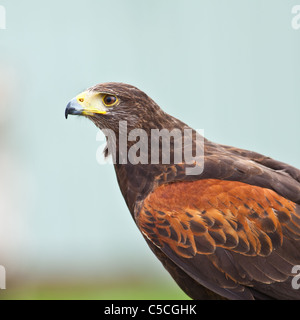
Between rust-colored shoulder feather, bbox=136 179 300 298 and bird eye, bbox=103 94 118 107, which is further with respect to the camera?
bird eye, bbox=103 94 118 107

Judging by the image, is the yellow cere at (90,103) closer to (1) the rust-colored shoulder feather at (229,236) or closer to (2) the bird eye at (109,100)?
(2) the bird eye at (109,100)

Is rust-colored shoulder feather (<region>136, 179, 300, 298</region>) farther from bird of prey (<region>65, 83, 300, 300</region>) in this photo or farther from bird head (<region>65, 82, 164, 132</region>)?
bird head (<region>65, 82, 164, 132</region>)

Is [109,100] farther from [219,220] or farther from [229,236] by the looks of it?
[229,236]

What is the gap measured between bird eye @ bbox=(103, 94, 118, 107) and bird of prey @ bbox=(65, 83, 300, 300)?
43mm

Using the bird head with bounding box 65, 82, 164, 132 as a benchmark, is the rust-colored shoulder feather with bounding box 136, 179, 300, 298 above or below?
below

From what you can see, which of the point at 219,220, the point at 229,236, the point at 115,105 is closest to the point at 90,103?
the point at 115,105

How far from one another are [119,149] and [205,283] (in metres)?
1.11

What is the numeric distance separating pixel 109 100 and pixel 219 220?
114 cm

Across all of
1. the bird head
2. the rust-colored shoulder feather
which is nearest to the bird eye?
the bird head

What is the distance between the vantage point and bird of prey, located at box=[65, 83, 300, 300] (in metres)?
3.85

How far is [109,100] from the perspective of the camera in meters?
4.26

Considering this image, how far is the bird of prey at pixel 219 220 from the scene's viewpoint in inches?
151

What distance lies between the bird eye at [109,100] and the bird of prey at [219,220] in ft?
0.14

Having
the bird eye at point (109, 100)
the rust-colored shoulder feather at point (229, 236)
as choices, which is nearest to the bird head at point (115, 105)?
the bird eye at point (109, 100)
